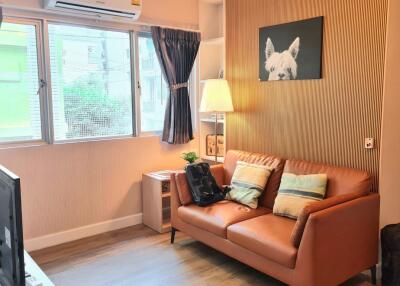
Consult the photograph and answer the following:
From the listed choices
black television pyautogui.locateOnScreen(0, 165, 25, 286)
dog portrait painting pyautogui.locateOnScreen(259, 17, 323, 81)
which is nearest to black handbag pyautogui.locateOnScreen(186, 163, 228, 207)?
dog portrait painting pyautogui.locateOnScreen(259, 17, 323, 81)

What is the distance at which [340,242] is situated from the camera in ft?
7.95

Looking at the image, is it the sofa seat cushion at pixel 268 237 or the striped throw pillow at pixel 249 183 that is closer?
the sofa seat cushion at pixel 268 237

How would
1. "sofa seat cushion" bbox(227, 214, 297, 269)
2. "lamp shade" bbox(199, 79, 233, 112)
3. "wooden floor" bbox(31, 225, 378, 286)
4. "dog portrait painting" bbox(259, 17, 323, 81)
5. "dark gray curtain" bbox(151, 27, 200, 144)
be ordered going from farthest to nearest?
"dark gray curtain" bbox(151, 27, 200, 144)
"lamp shade" bbox(199, 79, 233, 112)
"dog portrait painting" bbox(259, 17, 323, 81)
"wooden floor" bbox(31, 225, 378, 286)
"sofa seat cushion" bbox(227, 214, 297, 269)

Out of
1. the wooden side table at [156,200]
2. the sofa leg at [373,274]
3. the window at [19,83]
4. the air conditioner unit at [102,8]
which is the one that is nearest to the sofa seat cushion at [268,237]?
the sofa leg at [373,274]

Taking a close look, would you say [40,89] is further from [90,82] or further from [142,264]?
[142,264]

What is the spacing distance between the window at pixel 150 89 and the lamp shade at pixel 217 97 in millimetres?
622

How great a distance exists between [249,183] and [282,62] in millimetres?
1142

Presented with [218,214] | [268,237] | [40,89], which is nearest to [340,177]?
[268,237]

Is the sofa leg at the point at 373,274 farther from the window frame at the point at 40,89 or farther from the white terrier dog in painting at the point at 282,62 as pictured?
the window frame at the point at 40,89

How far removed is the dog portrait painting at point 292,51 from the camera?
3.07 meters

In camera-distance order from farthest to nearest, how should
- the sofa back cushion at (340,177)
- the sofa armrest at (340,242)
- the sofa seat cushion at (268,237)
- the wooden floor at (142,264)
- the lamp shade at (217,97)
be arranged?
the lamp shade at (217,97)
the wooden floor at (142,264)
the sofa back cushion at (340,177)
the sofa seat cushion at (268,237)
the sofa armrest at (340,242)

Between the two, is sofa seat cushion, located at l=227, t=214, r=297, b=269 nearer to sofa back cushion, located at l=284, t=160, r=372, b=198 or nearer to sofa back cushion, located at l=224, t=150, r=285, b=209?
sofa back cushion, located at l=224, t=150, r=285, b=209

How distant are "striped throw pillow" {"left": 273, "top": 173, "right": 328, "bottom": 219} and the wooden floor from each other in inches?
21.6

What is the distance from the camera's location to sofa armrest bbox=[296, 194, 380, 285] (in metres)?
2.27
